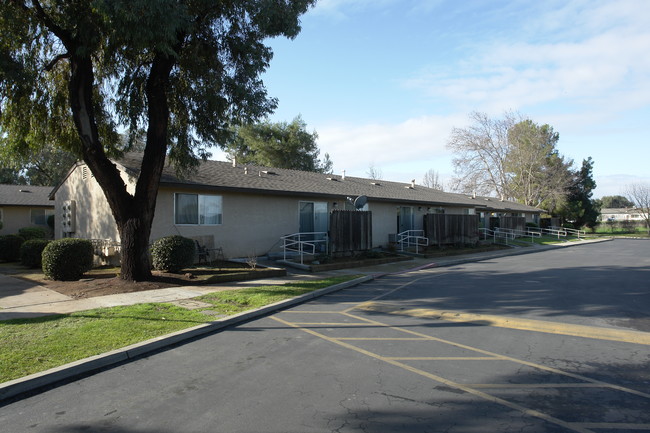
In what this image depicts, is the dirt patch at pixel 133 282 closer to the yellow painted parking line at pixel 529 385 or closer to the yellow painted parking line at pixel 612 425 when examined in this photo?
the yellow painted parking line at pixel 529 385

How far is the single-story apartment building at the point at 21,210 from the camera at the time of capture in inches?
1070

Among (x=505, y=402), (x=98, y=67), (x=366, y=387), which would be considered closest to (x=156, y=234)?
(x=98, y=67)

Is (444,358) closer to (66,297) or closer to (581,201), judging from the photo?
(66,297)

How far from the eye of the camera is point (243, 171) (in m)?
20.3

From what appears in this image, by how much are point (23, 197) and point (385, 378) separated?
3162 centimetres

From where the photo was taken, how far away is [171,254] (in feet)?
42.9

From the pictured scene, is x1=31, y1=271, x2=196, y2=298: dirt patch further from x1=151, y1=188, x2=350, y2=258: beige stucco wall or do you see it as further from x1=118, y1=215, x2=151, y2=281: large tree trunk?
Result: x1=151, y1=188, x2=350, y2=258: beige stucco wall

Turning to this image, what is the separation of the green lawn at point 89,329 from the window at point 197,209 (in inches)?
237

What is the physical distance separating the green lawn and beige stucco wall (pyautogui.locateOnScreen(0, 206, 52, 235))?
78.8ft

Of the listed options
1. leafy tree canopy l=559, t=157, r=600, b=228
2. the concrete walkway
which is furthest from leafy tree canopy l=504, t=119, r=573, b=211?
the concrete walkway

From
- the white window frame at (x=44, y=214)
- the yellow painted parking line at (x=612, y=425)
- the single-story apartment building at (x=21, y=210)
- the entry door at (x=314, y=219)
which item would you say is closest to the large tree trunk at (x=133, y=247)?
the entry door at (x=314, y=219)

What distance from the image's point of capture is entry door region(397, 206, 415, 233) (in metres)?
24.8

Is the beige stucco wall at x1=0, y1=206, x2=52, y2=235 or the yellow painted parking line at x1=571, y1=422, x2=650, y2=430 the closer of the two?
the yellow painted parking line at x1=571, y1=422, x2=650, y2=430

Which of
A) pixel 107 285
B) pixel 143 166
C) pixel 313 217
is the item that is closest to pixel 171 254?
pixel 107 285
